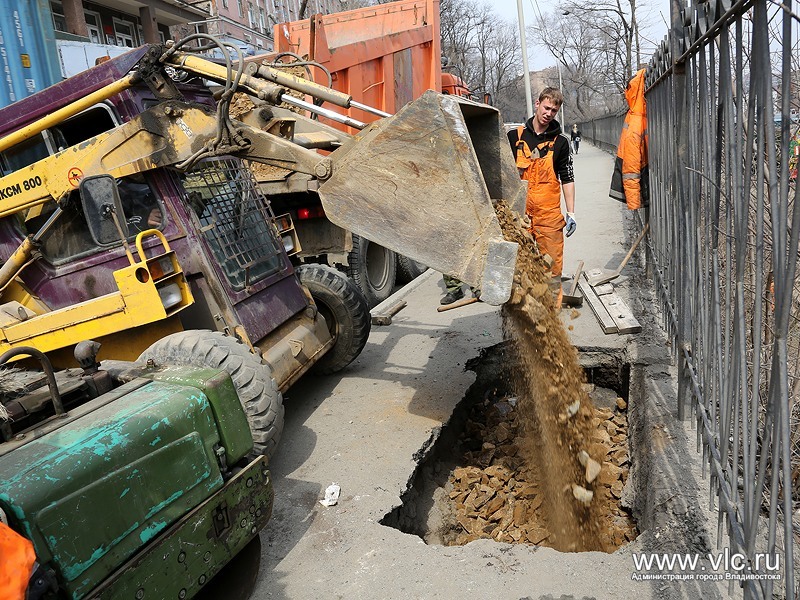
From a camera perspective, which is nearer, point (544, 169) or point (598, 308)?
point (544, 169)

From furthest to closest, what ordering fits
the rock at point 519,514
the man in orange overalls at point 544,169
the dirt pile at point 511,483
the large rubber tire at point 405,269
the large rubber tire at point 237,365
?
the large rubber tire at point 405,269, the man in orange overalls at point 544,169, the rock at point 519,514, the dirt pile at point 511,483, the large rubber tire at point 237,365

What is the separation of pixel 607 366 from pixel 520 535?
1.87 metres

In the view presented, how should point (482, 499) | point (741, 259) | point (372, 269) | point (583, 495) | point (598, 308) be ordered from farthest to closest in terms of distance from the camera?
1. point (372, 269)
2. point (598, 308)
3. point (482, 499)
4. point (583, 495)
5. point (741, 259)

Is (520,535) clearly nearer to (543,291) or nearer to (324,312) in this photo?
(543,291)

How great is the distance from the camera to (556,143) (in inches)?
219

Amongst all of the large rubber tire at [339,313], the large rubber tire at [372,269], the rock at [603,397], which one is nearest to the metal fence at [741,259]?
the rock at [603,397]

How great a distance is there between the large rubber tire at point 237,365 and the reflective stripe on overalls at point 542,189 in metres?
3.09

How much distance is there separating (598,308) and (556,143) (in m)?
1.58

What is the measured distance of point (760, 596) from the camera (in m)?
1.94

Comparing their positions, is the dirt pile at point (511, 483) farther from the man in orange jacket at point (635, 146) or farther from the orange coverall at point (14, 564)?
the orange coverall at point (14, 564)

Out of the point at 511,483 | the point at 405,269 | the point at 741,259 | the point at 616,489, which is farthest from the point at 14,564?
the point at 405,269

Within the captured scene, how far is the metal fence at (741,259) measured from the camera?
155 centimetres

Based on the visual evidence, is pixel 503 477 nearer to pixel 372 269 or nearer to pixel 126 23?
pixel 372 269

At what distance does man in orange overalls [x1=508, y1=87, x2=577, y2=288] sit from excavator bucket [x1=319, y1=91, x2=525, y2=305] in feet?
7.60
